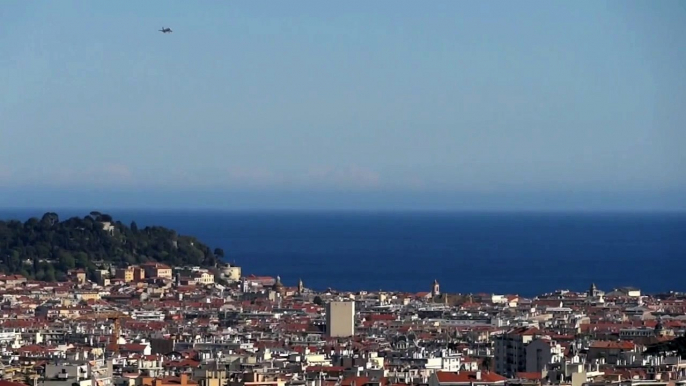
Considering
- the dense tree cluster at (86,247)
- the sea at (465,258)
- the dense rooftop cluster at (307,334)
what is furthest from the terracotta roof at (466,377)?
the dense tree cluster at (86,247)

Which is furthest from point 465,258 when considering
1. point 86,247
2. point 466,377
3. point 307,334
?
point 466,377

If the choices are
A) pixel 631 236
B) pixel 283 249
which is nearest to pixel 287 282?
pixel 283 249

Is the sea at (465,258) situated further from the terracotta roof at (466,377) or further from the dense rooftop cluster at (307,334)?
the terracotta roof at (466,377)

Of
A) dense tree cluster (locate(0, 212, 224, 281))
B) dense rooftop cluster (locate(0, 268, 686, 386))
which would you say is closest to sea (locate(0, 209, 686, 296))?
dense tree cluster (locate(0, 212, 224, 281))

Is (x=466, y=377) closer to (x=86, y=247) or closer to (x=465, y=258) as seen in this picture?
(x=86, y=247)

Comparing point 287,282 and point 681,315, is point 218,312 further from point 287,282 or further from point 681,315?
point 287,282

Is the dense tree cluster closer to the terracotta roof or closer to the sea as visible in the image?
A: the sea
